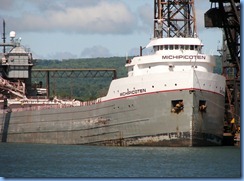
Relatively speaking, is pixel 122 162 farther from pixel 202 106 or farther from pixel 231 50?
pixel 231 50

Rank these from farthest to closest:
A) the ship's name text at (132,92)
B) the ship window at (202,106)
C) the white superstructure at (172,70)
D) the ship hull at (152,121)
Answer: the ship's name text at (132,92) → the ship window at (202,106) → the ship hull at (152,121) → the white superstructure at (172,70)

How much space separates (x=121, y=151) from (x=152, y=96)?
4.16 meters

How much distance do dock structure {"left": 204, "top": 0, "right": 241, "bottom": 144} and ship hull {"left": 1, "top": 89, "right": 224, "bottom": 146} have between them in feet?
8.54

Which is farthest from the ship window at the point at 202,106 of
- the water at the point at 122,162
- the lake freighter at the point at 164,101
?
the water at the point at 122,162

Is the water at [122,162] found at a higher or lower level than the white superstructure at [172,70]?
lower

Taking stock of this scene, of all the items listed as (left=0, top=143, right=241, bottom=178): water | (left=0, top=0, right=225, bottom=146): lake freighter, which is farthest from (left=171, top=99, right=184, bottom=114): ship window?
(left=0, top=143, right=241, bottom=178): water

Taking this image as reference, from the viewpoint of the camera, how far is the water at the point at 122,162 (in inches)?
1737

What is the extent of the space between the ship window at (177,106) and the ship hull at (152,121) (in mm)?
117

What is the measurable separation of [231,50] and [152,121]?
738cm

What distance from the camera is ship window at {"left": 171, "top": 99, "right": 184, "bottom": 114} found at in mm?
58000

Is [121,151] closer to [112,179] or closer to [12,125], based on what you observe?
[112,179]

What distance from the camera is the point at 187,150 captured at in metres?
56.0

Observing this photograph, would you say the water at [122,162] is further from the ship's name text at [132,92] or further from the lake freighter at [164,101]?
the ship's name text at [132,92]

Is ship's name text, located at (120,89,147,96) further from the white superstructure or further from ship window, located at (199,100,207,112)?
ship window, located at (199,100,207,112)
